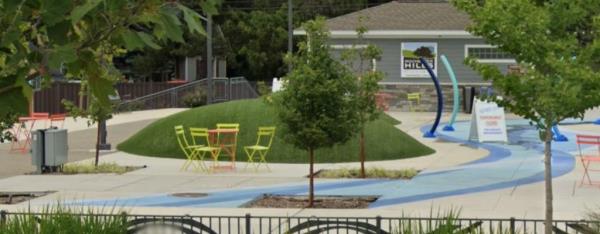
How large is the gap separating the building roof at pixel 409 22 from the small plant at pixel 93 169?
22089 millimetres

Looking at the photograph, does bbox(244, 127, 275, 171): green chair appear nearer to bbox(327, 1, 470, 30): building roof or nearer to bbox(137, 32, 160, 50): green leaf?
bbox(137, 32, 160, 50): green leaf

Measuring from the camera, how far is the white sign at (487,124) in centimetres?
2741

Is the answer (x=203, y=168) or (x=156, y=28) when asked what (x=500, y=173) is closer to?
(x=203, y=168)

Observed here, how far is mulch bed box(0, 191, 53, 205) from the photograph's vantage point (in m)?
15.5

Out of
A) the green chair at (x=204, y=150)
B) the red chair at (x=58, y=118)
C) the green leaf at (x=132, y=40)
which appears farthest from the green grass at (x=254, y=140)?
the green leaf at (x=132, y=40)

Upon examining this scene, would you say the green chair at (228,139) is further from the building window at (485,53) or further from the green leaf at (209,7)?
the building window at (485,53)

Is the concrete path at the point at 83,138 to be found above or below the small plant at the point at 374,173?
below

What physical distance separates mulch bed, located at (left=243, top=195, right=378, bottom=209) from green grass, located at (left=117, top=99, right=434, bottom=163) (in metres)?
6.12

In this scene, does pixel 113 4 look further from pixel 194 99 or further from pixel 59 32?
pixel 194 99

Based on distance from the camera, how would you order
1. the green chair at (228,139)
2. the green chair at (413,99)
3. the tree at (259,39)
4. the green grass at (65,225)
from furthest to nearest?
the tree at (259,39), the green chair at (413,99), the green chair at (228,139), the green grass at (65,225)

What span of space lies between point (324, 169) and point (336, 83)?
17.1 feet

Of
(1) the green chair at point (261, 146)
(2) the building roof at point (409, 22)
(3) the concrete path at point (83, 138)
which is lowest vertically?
(3) the concrete path at point (83, 138)

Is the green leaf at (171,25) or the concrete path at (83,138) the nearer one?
the green leaf at (171,25)

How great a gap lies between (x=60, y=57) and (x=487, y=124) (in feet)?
84.0
